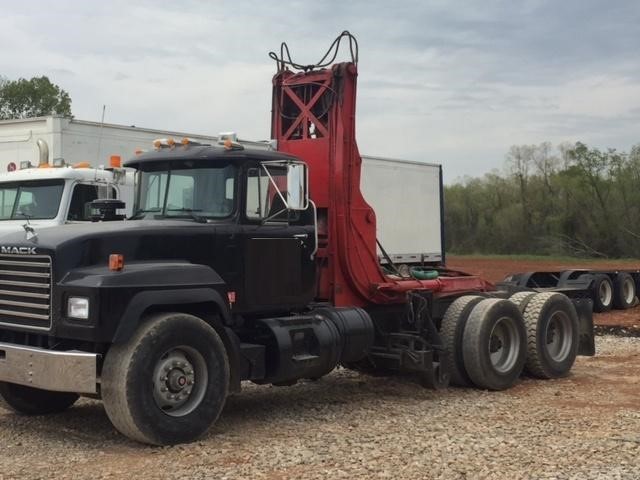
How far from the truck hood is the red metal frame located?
80.7 inches

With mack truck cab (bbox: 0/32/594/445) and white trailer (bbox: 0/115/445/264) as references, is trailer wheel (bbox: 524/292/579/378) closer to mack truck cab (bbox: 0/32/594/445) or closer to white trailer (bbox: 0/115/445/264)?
mack truck cab (bbox: 0/32/594/445)

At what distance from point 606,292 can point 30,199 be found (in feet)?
49.0

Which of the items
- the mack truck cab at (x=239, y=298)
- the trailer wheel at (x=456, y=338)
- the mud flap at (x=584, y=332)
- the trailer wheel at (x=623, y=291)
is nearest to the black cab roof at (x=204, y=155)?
the mack truck cab at (x=239, y=298)

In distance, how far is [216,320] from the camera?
742 centimetres

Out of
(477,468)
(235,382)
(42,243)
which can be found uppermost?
(42,243)

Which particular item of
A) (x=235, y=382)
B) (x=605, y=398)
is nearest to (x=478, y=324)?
(x=605, y=398)

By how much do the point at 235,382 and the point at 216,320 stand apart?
58 centimetres

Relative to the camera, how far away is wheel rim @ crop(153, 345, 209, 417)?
6.82 meters

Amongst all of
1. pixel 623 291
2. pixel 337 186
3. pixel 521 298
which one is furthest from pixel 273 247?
pixel 623 291

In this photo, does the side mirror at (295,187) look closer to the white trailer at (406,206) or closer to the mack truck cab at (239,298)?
the mack truck cab at (239,298)

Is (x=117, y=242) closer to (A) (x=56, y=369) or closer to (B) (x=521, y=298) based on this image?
(A) (x=56, y=369)

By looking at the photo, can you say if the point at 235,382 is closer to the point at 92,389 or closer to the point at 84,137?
the point at 92,389

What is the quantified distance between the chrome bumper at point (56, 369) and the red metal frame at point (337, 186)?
3366mm

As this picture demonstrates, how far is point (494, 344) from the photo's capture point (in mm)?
10203
